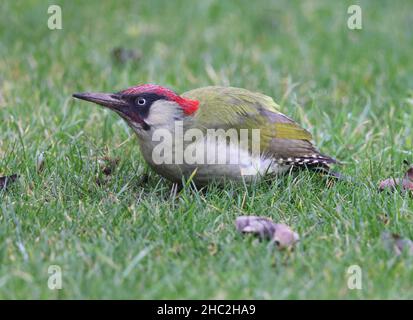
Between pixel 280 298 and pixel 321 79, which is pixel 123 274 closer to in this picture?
pixel 280 298

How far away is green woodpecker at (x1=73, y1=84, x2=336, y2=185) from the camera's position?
4273 mm

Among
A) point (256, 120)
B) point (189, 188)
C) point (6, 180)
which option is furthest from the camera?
point (256, 120)

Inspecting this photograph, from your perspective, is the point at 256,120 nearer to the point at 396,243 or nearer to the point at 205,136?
the point at 205,136

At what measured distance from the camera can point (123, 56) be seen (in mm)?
6395

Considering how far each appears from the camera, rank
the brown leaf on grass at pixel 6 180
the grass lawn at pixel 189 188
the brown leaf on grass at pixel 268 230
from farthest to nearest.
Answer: the brown leaf on grass at pixel 6 180
the brown leaf on grass at pixel 268 230
the grass lawn at pixel 189 188

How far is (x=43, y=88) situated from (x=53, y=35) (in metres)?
1.08

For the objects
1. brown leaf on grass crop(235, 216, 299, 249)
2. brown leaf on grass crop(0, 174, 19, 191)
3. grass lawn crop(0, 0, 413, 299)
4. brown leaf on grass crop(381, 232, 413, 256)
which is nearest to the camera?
grass lawn crop(0, 0, 413, 299)

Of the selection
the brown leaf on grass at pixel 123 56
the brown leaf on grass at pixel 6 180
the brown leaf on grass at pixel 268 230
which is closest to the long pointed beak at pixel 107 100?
the brown leaf on grass at pixel 6 180

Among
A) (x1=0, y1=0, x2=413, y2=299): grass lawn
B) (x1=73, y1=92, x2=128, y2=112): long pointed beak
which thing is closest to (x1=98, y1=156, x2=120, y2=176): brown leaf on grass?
(x1=0, y1=0, x2=413, y2=299): grass lawn

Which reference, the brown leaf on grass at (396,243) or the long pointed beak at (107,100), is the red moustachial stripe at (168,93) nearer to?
the long pointed beak at (107,100)

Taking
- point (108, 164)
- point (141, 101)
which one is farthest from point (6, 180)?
point (141, 101)

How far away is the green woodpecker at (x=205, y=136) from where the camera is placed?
4.27 metres

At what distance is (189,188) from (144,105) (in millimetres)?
492

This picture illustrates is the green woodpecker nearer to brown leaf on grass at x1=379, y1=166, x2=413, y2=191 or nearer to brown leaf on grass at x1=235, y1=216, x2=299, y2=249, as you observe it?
brown leaf on grass at x1=379, y1=166, x2=413, y2=191
